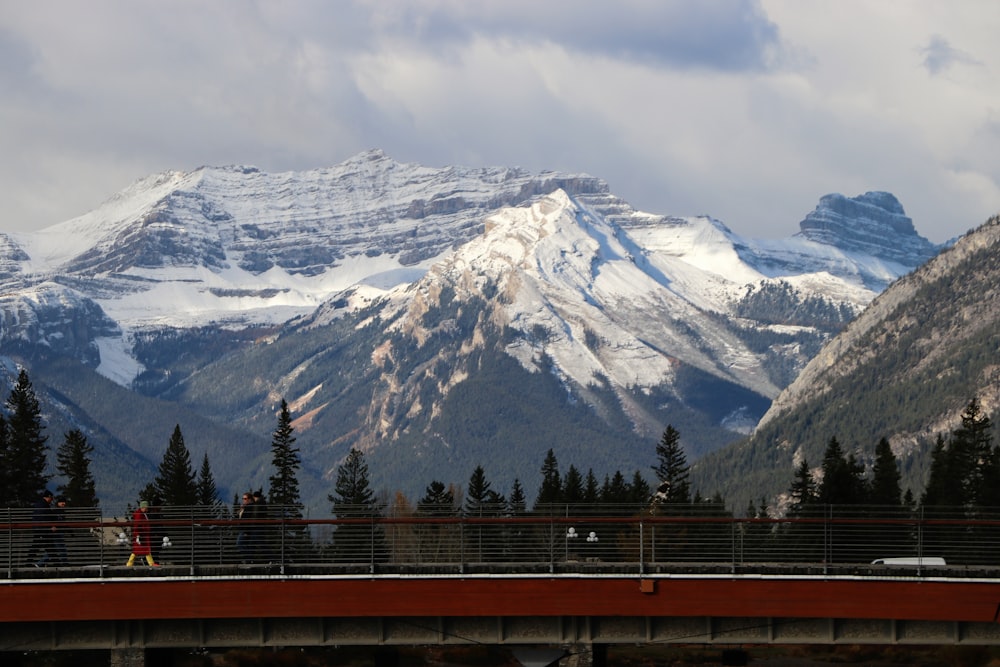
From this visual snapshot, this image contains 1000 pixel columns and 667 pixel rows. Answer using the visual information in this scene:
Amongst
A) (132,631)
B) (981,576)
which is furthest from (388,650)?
(981,576)

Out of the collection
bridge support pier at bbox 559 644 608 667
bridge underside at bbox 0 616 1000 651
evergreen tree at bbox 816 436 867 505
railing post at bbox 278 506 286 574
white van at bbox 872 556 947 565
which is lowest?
bridge support pier at bbox 559 644 608 667

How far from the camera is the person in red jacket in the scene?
2948 inches

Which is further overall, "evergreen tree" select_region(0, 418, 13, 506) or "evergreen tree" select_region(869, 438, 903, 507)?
"evergreen tree" select_region(869, 438, 903, 507)

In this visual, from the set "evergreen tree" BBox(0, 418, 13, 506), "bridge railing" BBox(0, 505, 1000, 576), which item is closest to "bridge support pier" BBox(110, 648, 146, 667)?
"bridge railing" BBox(0, 505, 1000, 576)

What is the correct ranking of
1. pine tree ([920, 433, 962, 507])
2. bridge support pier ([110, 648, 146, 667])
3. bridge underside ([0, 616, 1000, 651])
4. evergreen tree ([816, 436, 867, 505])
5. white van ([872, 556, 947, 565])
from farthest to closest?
pine tree ([920, 433, 962, 507]), evergreen tree ([816, 436, 867, 505]), white van ([872, 556, 947, 565]), bridge support pier ([110, 648, 146, 667]), bridge underside ([0, 616, 1000, 651])

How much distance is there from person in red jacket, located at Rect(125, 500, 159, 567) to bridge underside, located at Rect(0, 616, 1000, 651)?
2400 millimetres

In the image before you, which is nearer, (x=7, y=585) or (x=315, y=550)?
(x=7, y=585)

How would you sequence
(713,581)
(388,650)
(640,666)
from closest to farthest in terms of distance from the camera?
(713,581) < (388,650) < (640,666)

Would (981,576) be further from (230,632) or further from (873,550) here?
(230,632)

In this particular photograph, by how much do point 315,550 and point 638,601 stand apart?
52.7 feet

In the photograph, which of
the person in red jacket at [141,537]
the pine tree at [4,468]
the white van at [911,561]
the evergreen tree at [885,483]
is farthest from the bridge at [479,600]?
the evergreen tree at [885,483]

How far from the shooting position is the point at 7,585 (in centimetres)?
7538

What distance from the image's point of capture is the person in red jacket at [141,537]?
7488cm

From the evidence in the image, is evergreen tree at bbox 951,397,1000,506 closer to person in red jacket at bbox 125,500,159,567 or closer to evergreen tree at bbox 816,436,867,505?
evergreen tree at bbox 816,436,867,505
